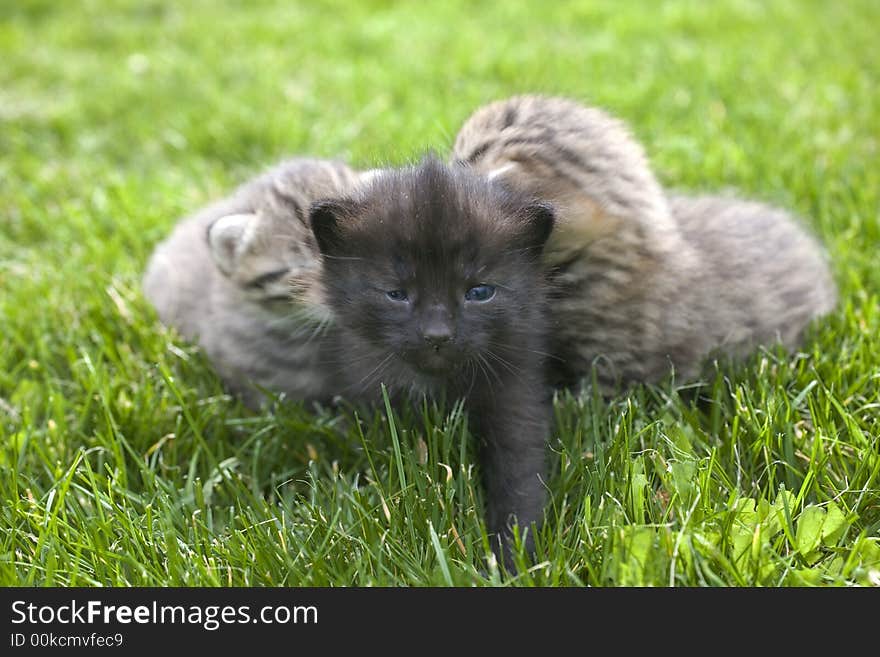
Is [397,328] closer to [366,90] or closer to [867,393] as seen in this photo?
[867,393]

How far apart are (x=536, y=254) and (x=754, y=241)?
4.22ft

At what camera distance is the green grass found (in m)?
2.58

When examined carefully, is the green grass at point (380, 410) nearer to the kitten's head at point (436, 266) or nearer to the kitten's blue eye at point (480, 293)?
the kitten's head at point (436, 266)

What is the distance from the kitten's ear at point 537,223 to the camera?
2896 mm

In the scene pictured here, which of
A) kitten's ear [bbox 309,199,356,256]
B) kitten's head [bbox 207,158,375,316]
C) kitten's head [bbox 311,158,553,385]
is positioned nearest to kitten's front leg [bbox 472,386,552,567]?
kitten's head [bbox 311,158,553,385]

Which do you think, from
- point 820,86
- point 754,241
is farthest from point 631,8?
point 754,241

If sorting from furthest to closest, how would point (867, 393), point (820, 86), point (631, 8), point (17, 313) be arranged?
point (631, 8), point (820, 86), point (17, 313), point (867, 393)

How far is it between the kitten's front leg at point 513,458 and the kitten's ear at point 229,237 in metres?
1.21

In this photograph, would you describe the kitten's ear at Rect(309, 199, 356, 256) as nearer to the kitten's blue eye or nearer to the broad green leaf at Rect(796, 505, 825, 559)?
the kitten's blue eye

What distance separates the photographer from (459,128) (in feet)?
12.5

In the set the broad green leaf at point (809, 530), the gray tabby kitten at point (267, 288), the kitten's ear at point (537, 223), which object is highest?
the kitten's ear at point (537, 223)

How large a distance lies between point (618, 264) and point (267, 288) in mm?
1340

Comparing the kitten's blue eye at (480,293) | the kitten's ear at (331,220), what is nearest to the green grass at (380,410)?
the kitten's blue eye at (480,293)
